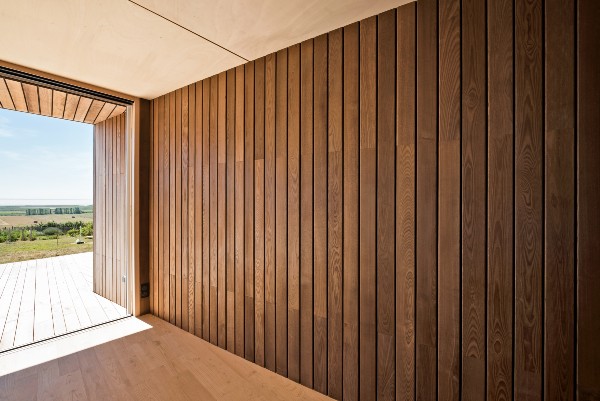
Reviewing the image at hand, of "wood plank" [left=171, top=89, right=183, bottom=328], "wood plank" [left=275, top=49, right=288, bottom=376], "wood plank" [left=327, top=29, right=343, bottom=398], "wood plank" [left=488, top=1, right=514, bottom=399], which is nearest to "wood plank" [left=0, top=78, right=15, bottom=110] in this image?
"wood plank" [left=171, top=89, right=183, bottom=328]

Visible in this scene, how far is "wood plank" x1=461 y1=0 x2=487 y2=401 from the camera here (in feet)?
4.15

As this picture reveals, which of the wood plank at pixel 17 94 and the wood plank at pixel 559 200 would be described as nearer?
the wood plank at pixel 559 200

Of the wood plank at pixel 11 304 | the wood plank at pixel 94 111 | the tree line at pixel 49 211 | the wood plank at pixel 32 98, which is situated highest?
the wood plank at pixel 94 111

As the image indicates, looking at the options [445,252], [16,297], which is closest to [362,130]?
[445,252]

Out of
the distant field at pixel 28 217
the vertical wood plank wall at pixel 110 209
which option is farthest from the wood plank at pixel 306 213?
the distant field at pixel 28 217

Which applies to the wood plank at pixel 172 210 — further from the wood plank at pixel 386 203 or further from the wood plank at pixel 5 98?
the wood plank at pixel 386 203

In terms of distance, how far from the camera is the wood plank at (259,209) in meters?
2.00

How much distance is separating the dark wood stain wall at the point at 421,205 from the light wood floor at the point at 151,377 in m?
0.13

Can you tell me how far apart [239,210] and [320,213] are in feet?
2.27

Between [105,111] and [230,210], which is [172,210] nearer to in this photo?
[230,210]

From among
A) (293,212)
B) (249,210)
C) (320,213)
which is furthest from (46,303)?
(320,213)

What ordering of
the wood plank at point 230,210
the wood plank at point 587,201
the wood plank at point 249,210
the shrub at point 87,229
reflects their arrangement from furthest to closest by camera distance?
the shrub at point 87,229 < the wood plank at point 230,210 < the wood plank at point 249,210 < the wood plank at point 587,201

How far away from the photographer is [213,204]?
2305 millimetres

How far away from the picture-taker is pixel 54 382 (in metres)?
1.85
